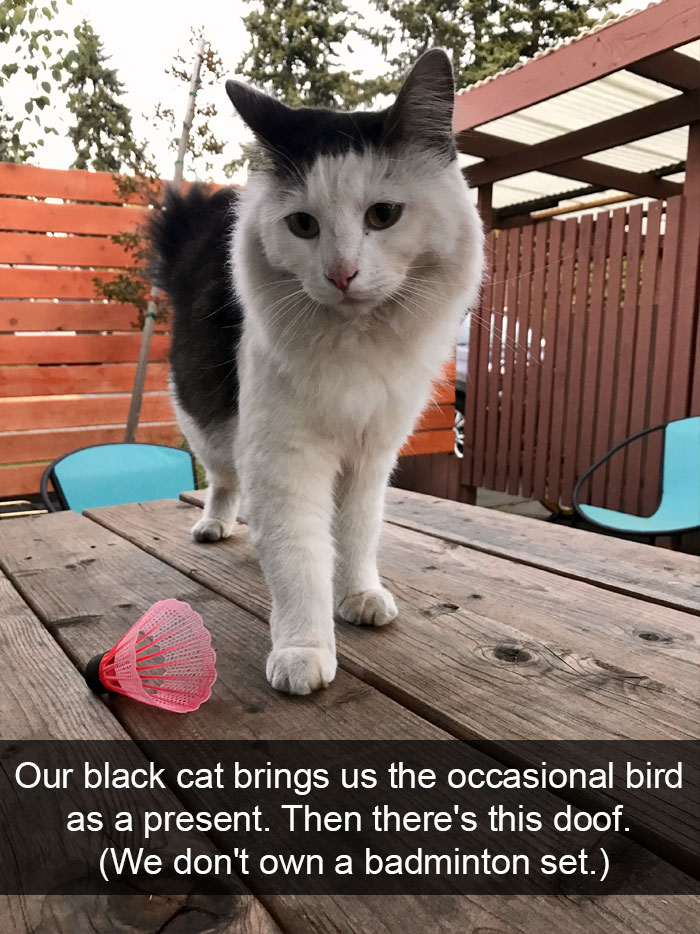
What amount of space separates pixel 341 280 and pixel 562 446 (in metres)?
3.18

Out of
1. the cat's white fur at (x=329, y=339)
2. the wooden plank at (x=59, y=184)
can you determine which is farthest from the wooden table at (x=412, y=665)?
the wooden plank at (x=59, y=184)

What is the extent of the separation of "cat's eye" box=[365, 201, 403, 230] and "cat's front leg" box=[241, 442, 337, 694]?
0.32m

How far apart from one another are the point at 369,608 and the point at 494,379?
11.2ft

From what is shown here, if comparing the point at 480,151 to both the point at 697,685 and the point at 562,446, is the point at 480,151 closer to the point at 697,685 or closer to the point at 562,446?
the point at 562,446

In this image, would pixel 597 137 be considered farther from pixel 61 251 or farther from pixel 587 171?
pixel 61 251

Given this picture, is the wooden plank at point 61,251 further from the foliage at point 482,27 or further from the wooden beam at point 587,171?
the foliage at point 482,27

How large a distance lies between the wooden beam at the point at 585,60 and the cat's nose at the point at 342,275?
6.99 ft

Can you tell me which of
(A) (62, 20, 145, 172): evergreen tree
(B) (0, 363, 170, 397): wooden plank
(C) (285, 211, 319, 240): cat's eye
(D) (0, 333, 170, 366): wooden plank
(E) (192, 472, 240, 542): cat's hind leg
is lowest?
(E) (192, 472, 240, 542): cat's hind leg

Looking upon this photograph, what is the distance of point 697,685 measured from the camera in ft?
2.61

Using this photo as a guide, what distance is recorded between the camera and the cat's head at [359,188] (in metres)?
0.93

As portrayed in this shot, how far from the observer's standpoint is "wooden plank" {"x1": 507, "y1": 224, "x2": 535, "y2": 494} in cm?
399

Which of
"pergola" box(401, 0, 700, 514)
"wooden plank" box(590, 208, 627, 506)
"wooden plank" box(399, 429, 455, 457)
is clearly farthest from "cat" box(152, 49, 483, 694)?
"wooden plank" box(399, 429, 455, 457)

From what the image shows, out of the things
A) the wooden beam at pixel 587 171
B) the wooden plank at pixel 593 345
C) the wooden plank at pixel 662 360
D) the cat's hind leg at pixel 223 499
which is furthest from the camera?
the wooden beam at pixel 587 171

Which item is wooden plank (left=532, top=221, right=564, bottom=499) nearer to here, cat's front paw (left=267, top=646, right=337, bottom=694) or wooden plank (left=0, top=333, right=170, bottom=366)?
wooden plank (left=0, top=333, right=170, bottom=366)
